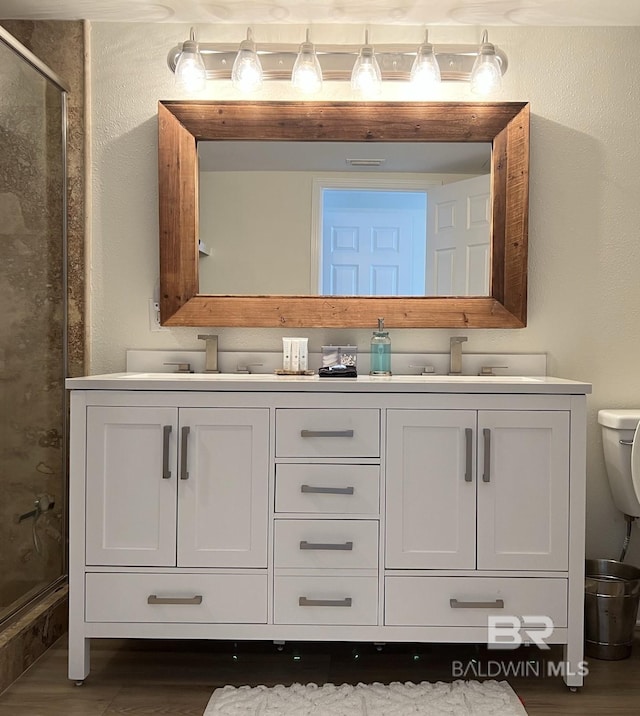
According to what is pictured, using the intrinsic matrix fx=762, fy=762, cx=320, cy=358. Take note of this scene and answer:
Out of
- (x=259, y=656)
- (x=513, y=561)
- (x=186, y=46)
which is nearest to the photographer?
(x=513, y=561)

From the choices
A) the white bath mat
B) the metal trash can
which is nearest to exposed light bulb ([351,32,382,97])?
the metal trash can

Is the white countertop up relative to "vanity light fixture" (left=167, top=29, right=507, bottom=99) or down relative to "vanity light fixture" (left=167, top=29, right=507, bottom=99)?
down

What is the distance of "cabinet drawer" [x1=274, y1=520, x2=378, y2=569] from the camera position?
211 centimetres

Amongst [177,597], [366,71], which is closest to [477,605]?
[177,597]

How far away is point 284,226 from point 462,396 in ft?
3.00

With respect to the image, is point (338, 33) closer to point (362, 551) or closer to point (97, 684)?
point (362, 551)

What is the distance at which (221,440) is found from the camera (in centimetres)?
213

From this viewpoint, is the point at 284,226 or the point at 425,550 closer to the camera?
the point at 425,550

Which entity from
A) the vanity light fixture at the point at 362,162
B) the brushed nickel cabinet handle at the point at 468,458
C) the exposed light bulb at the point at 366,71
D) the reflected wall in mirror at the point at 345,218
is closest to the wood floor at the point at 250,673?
the brushed nickel cabinet handle at the point at 468,458

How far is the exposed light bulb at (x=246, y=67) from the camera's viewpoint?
248cm

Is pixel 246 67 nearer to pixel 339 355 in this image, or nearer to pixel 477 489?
pixel 339 355

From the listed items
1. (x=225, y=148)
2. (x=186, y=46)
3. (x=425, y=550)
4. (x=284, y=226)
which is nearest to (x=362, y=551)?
(x=425, y=550)

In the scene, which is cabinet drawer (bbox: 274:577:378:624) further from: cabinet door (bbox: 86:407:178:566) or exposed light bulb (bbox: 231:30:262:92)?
exposed light bulb (bbox: 231:30:262:92)

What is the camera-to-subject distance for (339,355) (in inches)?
102
